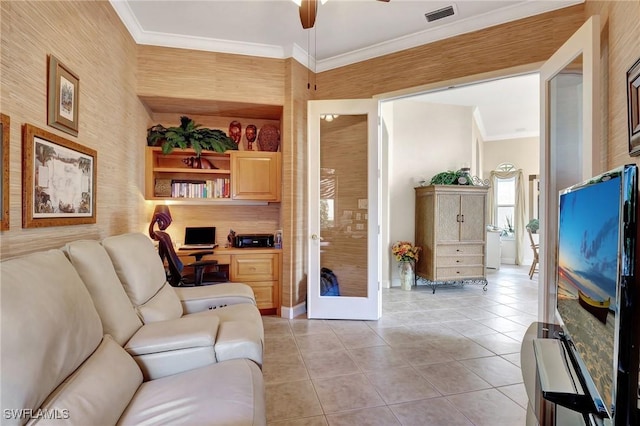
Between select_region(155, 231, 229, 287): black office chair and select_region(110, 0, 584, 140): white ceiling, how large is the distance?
6.78 feet

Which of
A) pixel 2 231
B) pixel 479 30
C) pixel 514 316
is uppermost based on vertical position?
pixel 479 30

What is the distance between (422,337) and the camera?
9.50 ft

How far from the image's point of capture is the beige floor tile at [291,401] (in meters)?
1.78

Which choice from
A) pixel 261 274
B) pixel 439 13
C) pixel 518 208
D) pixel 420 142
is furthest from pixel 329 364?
pixel 518 208

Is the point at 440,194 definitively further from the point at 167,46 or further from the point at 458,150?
the point at 167,46

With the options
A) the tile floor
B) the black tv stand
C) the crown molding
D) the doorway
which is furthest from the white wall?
the black tv stand

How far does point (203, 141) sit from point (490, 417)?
11.6ft

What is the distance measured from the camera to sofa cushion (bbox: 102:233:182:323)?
1.72 meters

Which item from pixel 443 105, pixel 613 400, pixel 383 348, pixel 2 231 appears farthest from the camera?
pixel 443 105

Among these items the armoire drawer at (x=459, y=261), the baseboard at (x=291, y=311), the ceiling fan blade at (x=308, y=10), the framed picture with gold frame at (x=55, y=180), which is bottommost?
the baseboard at (x=291, y=311)

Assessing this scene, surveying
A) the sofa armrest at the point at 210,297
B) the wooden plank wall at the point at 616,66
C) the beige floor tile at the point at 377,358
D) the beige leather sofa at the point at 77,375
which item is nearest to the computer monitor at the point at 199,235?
the sofa armrest at the point at 210,297

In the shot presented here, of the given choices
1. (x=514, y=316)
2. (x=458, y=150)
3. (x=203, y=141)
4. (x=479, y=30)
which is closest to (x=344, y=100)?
(x=479, y=30)

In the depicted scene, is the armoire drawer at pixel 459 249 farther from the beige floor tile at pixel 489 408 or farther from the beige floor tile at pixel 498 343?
the beige floor tile at pixel 489 408

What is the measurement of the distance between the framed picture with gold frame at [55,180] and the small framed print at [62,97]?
0.33 feet
